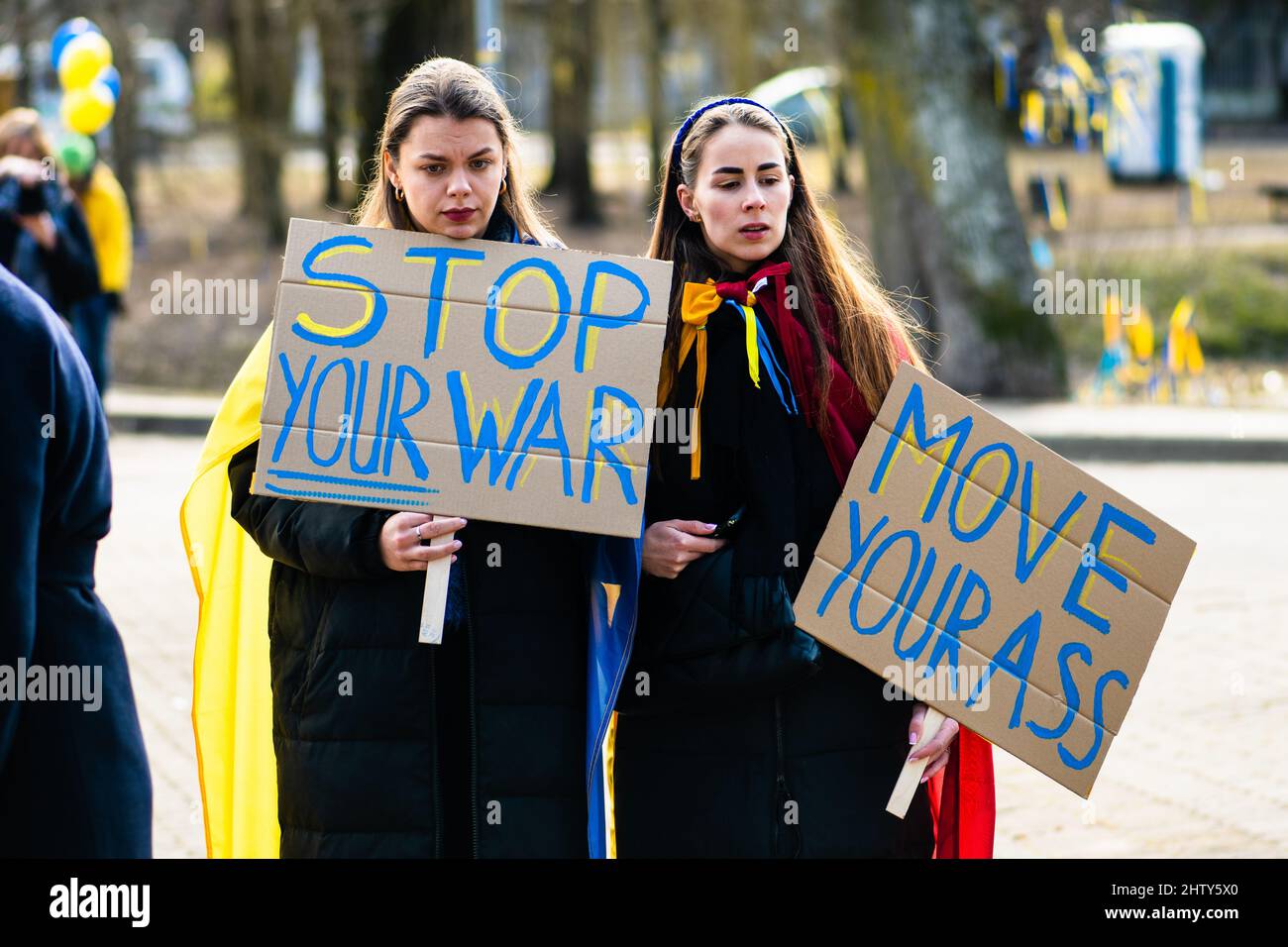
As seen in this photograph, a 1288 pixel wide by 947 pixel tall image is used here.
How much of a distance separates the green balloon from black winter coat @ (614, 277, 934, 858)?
856 centimetres

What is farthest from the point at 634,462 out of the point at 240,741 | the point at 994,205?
the point at 994,205

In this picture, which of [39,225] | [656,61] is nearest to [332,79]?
[656,61]

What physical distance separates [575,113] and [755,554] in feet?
68.4

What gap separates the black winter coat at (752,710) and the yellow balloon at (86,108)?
939cm

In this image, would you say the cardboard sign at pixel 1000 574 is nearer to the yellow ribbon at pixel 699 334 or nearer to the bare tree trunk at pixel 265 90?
the yellow ribbon at pixel 699 334

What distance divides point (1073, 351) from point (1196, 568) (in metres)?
8.45

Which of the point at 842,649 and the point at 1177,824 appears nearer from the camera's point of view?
the point at 842,649

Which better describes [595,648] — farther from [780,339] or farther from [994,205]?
[994,205]

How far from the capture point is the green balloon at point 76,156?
1088 centimetres

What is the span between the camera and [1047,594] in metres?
3.22

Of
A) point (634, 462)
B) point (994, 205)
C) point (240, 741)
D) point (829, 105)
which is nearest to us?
point (634, 462)

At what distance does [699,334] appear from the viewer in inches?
127

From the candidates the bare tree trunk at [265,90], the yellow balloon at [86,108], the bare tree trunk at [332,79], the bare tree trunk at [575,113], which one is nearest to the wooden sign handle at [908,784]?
the yellow balloon at [86,108]

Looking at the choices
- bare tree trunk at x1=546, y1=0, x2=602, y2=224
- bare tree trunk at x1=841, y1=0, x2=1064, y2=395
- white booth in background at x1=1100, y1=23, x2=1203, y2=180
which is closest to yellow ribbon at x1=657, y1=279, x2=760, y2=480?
bare tree trunk at x1=841, y1=0, x2=1064, y2=395
